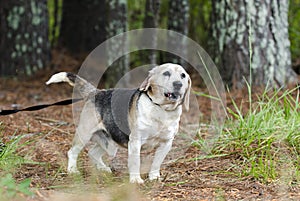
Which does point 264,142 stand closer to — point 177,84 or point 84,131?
point 177,84

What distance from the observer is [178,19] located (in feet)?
33.9

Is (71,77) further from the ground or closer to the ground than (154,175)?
further from the ground

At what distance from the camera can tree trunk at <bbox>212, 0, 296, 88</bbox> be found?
797cm

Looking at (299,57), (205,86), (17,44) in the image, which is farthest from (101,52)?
(299,57)

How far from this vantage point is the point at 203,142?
18.4 feet

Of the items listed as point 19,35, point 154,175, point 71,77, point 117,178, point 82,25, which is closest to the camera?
Result: point 154,175

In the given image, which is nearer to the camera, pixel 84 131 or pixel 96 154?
pixel 84 131

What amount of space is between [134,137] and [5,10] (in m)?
5.93

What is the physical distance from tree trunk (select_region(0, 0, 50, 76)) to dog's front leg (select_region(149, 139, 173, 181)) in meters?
5.43

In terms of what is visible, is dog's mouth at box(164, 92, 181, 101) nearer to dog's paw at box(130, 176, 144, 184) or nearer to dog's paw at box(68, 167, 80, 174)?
dog's paw at box(130, 176, 144, 184)

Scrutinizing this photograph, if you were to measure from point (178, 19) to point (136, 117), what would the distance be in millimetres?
5946

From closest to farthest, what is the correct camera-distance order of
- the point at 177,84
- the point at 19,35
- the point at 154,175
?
1. the point at 177,84
2. the point at 154,175
3. the point at 19,35

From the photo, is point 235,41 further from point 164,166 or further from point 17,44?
point 17,44

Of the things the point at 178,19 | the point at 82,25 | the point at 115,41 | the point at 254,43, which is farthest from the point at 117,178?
the point at 82,25
